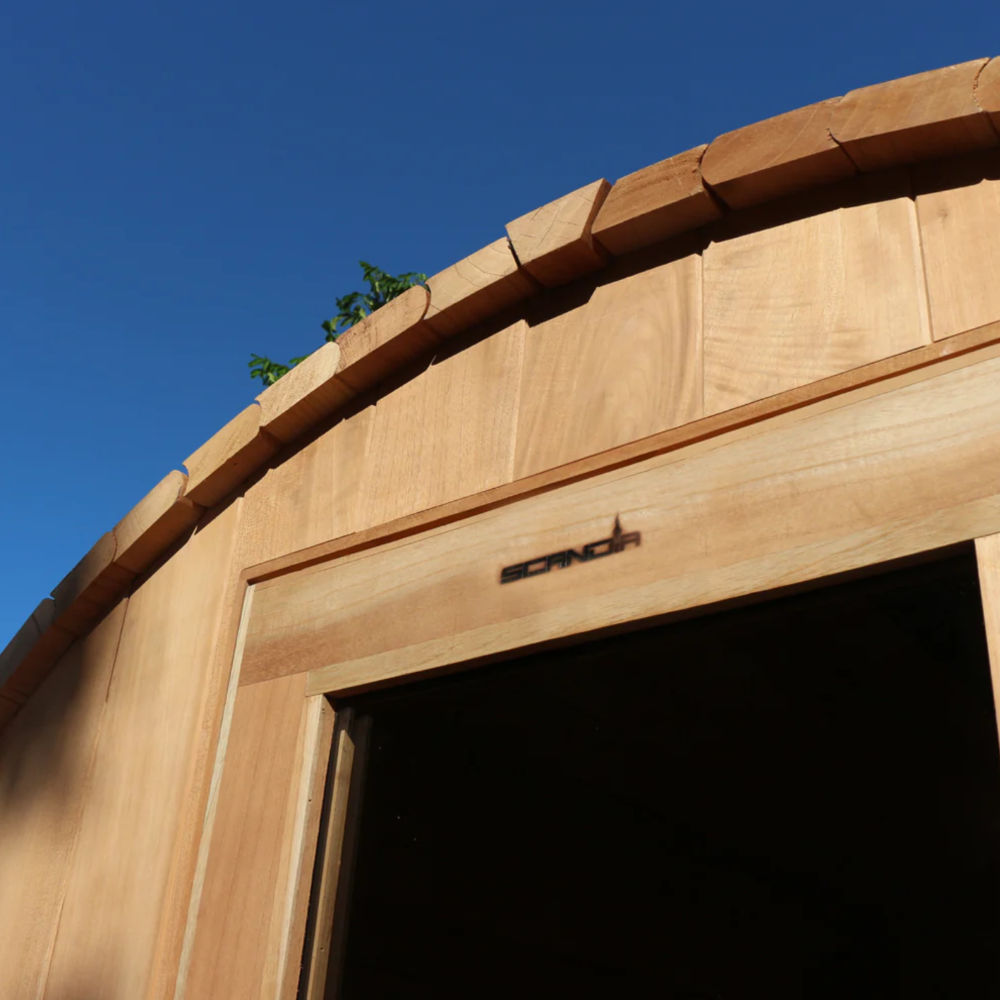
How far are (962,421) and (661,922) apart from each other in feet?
10.2

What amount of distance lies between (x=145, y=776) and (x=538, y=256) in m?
1.19

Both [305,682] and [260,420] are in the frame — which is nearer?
[305,682]

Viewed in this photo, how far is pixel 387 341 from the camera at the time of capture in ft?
7.06

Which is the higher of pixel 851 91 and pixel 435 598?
pixel 851 91

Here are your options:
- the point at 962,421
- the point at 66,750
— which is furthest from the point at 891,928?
the point at 962,421

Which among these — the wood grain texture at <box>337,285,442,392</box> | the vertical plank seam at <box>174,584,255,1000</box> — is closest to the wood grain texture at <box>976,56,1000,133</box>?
the wood grain texture at <box>337,285,442,392</box>

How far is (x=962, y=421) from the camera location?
1.40 meters

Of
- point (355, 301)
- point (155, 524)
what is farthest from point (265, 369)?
point (155, 524)

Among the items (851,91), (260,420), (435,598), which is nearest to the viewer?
(851,91)

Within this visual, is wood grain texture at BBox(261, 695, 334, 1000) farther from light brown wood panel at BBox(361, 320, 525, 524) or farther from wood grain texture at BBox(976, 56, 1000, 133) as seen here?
wood grain texture at BBox(976, 56, 1000, 133)

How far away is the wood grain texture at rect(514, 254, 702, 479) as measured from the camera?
1.76 metres

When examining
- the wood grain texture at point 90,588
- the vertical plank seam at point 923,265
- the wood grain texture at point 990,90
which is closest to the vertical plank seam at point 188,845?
the wood grain texture at point 90,588

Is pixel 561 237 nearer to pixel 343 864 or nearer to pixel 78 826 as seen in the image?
pixel 343 864

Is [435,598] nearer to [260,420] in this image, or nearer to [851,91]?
[260,420]
